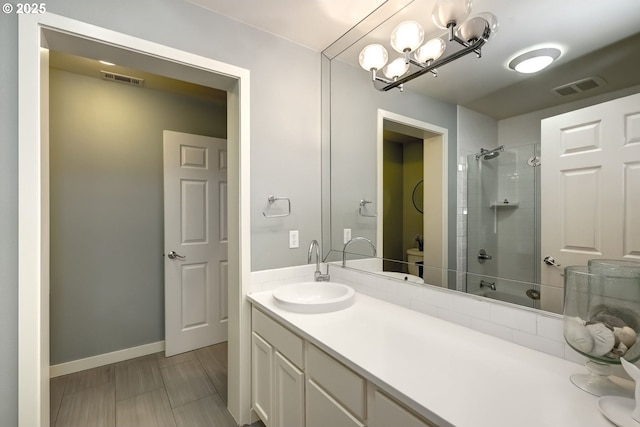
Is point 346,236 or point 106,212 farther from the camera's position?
point 106,212

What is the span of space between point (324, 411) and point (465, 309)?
0.75 metres

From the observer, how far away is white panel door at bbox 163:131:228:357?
2562 millimetres

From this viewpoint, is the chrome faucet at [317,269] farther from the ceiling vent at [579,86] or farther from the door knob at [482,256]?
the ceiling vent at [579,86]

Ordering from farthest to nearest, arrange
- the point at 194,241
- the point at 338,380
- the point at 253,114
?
the point at 194,241 → the point at 253,114 → the point at 338,380

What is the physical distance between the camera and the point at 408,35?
150 cm

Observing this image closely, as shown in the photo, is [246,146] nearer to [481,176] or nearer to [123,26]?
[123,26]

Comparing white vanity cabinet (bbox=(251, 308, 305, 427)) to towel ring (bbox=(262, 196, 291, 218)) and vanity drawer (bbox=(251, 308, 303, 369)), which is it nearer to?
vanity drawer (bbox=(251, 308, 303, 369))

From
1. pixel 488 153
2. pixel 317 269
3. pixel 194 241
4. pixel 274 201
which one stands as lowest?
pixel 317 269

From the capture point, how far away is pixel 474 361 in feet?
3.26

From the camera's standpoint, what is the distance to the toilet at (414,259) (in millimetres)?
1575

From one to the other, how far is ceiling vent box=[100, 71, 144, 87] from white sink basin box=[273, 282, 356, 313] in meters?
2.17

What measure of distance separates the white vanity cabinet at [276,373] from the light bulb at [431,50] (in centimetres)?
155

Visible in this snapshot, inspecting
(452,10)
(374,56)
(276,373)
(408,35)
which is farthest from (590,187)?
(276,373)

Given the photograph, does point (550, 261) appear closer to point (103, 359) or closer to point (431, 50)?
point (431, 50)
